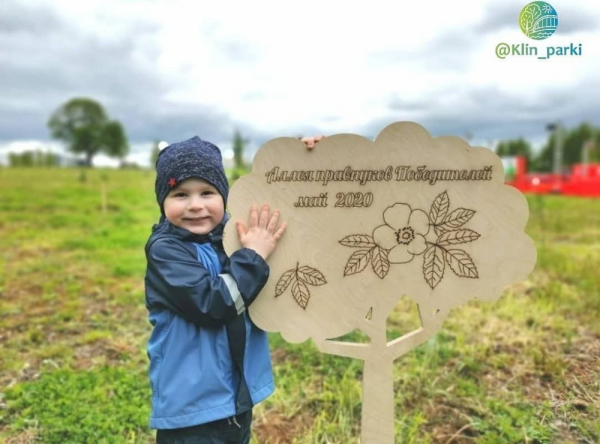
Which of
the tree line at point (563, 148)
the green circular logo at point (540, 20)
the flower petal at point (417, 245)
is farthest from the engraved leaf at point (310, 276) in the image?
the tree line at point (563, 148)

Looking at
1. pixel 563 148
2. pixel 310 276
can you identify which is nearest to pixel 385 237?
pixel 310 276

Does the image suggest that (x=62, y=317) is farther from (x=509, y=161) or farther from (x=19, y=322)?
(x=509, y=161)

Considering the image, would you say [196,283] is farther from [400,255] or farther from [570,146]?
[570,146]

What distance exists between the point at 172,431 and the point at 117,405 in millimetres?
1266

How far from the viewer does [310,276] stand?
183 cm

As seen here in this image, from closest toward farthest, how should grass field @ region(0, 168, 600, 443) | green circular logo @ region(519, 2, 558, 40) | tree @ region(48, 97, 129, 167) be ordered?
1. grass field @ region(0, 168, 600, 443)
2. green circular logo @ region(519, 2, 558, 40)
3. tree @ region(48, 97, 129, 167)

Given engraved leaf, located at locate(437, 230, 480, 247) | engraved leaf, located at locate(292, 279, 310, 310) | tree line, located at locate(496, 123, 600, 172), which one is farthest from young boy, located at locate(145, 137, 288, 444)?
tree line, located at locate(496, 123, 600, 172)

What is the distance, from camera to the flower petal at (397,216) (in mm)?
1817

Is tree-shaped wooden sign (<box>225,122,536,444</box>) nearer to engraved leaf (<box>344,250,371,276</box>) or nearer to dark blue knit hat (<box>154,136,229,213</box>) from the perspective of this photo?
engraved leaf (<box>344,250,371,276</box>)

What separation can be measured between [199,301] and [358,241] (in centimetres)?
61

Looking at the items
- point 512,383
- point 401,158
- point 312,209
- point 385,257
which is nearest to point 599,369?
point 512,383

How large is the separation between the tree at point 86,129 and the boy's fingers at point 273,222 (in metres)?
39.6

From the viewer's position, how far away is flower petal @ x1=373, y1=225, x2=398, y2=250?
182cm

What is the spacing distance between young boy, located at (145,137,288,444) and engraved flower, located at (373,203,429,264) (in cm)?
39
